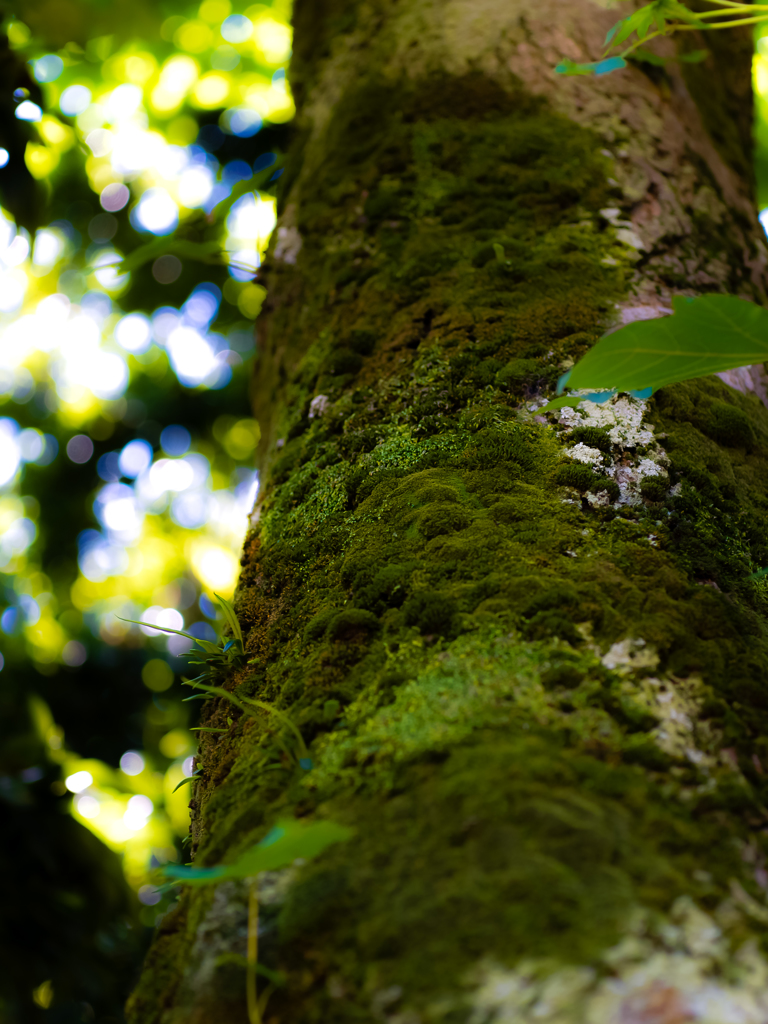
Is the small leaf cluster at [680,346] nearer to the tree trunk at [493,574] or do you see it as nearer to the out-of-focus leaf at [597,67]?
the tree trunk at [493,574]

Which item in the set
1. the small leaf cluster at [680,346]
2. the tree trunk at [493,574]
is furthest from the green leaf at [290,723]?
the small leaf cluster at [680,346]

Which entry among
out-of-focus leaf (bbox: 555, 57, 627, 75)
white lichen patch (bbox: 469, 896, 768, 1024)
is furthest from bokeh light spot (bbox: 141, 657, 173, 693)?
white lichen patch (bbox: 469, 896, 768, 1024)

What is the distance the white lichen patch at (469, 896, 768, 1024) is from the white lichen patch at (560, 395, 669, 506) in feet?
2.07

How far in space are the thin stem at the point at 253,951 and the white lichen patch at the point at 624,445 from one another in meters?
0.71

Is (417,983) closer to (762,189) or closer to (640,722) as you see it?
(640,722)

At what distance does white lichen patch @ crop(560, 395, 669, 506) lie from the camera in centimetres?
115

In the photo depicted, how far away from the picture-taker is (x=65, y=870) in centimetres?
326

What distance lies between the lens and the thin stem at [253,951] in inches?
26.7

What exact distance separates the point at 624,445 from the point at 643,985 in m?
0.81

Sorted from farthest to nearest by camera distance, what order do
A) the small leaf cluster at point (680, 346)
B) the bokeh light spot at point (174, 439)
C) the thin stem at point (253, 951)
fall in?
the bokeh light spot at point (174, 439) < the small leaf cluster at point (680, 346) < the thin stem at point (253, 951)

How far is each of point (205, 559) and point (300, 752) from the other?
683 cm

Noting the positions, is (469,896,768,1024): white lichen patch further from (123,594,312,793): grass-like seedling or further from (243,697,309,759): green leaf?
(123,594,312,793): grass-like seedling

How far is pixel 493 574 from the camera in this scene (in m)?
1.00

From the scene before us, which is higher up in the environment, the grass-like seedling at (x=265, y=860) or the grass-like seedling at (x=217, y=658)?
the grass-like seedling at (x=217, y=658)
